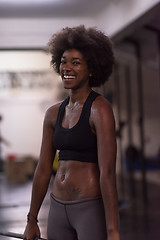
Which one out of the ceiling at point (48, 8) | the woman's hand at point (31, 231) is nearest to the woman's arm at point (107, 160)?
the woman's hand at point (31, 231)

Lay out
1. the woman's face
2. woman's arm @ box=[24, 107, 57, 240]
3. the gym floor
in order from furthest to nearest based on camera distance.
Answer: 1. the gym floor
2. woman's arm @ box=[24, 107, 57, 240]
3. the woman's face

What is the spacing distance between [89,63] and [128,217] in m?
3.56

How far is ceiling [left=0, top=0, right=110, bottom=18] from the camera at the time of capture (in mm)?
6336

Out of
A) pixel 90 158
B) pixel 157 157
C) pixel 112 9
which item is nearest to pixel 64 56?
pixel 90 158

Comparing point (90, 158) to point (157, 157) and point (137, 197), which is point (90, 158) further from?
point (157, 157)

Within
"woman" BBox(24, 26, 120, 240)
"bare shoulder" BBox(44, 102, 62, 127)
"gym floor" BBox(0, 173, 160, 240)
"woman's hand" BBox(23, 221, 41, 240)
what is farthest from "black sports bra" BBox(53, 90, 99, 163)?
"gym floor" BBox(0, 173, 160, 240)

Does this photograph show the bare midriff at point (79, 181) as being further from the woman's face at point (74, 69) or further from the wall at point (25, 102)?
the wall at point (25, 102)

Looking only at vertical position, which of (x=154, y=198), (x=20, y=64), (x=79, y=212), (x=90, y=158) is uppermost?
(x=20, y=64)

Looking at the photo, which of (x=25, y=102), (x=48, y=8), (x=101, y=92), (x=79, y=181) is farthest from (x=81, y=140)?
(x=25, y=102)

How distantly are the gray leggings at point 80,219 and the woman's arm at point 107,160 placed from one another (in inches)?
2.7

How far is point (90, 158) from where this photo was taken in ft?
5.92

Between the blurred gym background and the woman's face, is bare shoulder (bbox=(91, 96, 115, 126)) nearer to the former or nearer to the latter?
the woman's face

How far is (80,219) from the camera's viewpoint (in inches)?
70.8

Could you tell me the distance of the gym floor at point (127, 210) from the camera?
451cm
